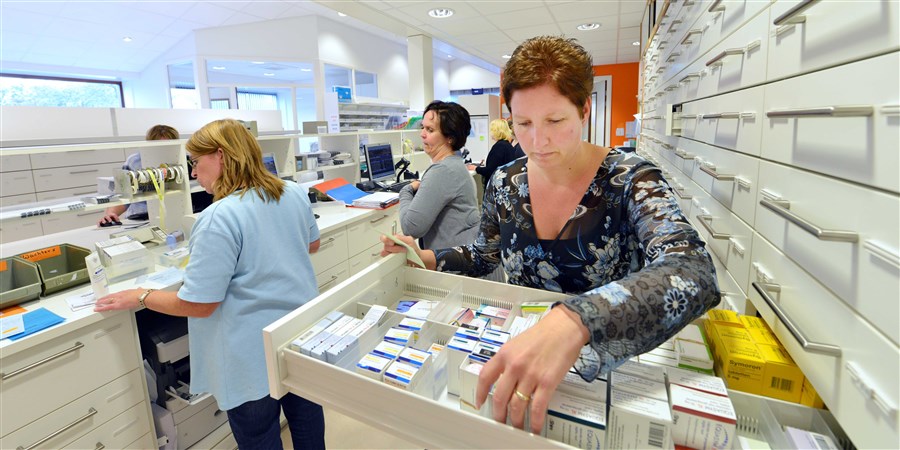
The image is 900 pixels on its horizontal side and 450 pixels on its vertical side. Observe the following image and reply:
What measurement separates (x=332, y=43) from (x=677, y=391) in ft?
28.7

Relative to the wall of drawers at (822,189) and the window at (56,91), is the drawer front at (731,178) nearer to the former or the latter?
the wall of drawers at (822,189)

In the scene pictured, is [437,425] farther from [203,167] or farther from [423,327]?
[203,167]

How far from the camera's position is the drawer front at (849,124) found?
560mm

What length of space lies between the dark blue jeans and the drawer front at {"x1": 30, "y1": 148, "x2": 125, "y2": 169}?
3.99 m

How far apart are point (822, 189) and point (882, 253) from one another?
0.76ft

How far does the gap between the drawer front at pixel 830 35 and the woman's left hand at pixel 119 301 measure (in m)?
2.14

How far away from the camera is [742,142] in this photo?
1.18m

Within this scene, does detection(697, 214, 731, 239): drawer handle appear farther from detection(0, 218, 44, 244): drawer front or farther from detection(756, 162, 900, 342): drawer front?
detection(0, 218, 44, 244): drawer front

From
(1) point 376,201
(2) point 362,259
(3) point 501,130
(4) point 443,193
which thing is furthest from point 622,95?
(4) point 443,193

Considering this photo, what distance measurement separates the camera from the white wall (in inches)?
476

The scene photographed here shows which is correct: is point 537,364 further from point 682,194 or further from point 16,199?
point 16,199

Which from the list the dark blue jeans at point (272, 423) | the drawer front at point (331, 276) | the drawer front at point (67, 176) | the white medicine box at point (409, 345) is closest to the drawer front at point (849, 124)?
the white medicine box at point (409, 345)

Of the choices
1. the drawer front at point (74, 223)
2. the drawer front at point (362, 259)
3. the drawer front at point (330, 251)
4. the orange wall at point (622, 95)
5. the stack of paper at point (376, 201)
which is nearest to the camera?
the drawer front at point (330, 251)

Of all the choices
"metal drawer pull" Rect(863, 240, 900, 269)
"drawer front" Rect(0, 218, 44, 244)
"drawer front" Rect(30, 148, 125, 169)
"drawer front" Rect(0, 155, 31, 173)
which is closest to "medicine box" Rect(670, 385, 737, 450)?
→ "metal drawer pull" Rect(863, 240, 900, 269)
